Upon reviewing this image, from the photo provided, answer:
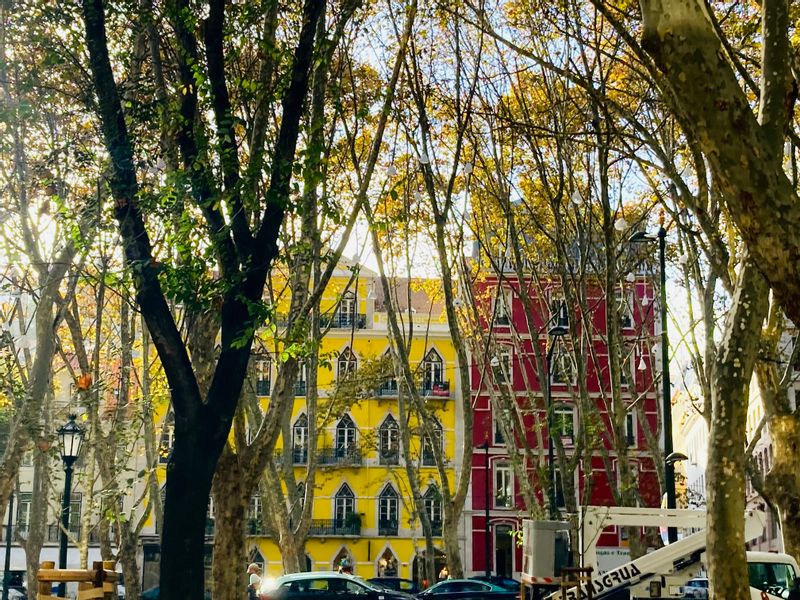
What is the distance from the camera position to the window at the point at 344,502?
45469 mm

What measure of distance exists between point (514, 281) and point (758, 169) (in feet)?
122

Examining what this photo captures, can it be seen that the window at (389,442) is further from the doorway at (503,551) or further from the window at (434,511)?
the doorway at (503,551)

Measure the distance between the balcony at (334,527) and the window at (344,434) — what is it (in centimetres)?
280

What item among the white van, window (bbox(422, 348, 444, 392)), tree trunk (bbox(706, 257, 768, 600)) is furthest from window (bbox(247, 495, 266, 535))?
tree trunk (bbox(706, 257, 768, 600))

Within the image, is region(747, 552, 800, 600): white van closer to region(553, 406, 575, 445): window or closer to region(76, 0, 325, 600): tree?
region(76, 0, 325, 600): tree

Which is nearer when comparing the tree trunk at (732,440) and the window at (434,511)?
the tree trunk at (732,440)

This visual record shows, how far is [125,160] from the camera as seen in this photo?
382 inches

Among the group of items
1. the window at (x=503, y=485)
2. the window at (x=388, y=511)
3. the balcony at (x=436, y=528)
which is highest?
the window at (x=503, y=485)

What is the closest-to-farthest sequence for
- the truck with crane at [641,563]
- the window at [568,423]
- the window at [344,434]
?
the truck with crane at [641,563]
the window at [568,423]
the window at [344,434]

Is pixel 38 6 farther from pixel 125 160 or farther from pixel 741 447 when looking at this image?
pixel 741 447

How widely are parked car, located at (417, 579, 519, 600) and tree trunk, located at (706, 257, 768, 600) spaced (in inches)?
650

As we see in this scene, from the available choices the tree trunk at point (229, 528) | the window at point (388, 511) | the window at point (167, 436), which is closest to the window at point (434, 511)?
the window at point (388, 511)

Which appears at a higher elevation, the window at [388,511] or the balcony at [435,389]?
the balcony at [435,389]

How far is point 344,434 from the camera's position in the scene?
46.2 m
